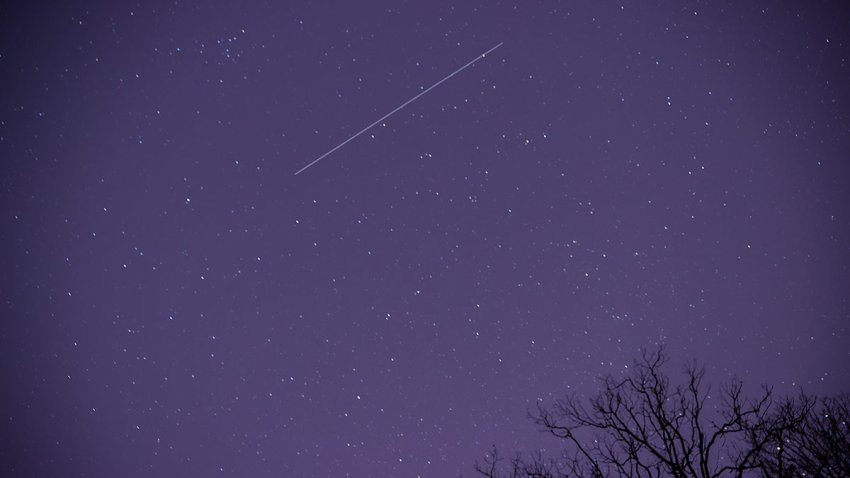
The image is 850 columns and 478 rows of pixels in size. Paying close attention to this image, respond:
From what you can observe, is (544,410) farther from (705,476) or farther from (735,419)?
(735,419)

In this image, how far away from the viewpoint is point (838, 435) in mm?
8555

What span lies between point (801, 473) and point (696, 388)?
8.10 ft

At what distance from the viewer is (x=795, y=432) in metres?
8.23

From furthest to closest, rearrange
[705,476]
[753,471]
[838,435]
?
[838,435]
[753,471]
[705,476]

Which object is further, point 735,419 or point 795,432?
point 795,432

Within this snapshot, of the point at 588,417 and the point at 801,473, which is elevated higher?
the point at 588,417

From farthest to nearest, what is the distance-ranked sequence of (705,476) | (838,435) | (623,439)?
(838,435)
(623,439)
(705,476)

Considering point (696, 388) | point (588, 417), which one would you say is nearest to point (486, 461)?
point (588, 417)

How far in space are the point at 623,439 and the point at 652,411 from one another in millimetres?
736

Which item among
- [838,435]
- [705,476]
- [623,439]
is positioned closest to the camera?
[705,476]

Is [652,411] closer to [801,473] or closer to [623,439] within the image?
[623,439]

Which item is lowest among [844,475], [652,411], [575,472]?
[844,475]

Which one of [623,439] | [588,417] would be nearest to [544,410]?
[588,417]

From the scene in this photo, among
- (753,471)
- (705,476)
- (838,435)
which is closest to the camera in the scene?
(705,476)
